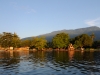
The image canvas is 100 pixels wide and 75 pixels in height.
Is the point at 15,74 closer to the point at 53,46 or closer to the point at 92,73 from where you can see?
the point at 92,73

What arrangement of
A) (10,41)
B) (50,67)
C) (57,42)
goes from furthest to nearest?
(10,41) < (57,42) < (50,67)

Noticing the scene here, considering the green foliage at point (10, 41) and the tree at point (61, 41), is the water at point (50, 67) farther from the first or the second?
the green foliage at point (10, 41)

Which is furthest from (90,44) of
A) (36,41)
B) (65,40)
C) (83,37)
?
(36,41)

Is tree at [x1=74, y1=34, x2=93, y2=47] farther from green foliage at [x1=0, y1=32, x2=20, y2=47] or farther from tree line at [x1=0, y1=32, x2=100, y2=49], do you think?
green foliage at [x1=0, y1=32, x2=20, y2=47]

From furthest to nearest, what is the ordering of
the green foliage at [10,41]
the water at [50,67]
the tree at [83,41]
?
the green foliage at [10,41] → the tree at [83,41] → the water at [50,67]

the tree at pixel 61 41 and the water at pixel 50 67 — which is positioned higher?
the tree at pixel 61 41

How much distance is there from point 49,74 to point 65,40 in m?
138

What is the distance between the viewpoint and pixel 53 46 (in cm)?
17700

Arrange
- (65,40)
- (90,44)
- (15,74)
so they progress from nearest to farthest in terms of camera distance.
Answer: (15,74), (90,44), (65,40)

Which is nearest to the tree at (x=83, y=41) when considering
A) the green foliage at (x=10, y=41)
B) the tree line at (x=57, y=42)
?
the tree line at (x=57, y=42)

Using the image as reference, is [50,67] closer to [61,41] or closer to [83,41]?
[83,41]

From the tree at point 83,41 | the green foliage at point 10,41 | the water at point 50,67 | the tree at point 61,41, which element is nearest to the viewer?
the water at point 50,67

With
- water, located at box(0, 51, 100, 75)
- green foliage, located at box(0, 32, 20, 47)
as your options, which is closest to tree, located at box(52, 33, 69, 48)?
green foliage, located at box(0, 32, 20, 47)

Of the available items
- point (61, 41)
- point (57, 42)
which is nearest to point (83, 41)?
point (61, 41)
